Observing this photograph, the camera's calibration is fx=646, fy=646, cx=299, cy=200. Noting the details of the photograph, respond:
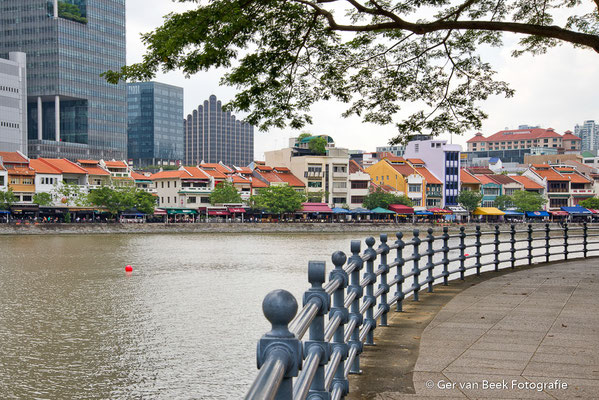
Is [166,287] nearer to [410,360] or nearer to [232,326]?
[232,326]

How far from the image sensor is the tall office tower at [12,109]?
297ft

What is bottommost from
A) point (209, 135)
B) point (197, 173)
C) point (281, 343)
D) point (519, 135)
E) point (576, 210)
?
point (576, 210)

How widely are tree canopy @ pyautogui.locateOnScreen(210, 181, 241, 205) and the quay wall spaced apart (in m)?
5.75

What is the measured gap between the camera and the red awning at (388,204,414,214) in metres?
78.2

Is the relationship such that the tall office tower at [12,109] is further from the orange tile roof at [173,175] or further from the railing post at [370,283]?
the railing post at [370,283]

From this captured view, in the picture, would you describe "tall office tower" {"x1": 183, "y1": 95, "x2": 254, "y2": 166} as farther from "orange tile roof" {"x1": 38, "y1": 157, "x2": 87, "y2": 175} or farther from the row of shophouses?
"orange tile roof" {"x1": 38, "y1": 157, "x2": 87, "y2": 175}

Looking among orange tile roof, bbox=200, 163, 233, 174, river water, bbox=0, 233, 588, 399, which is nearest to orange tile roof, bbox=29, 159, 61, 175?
orange tile roof, bbox=200, 163, 233, 174

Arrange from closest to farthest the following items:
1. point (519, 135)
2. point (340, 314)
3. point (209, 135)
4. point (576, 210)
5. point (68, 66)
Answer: point (340, 314), point (576, 210), point (68, 66), point (519, 135), point (209, 135)

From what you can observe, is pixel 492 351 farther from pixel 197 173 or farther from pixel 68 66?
pixel 68 66

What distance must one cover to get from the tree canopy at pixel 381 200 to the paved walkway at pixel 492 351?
69.5 metres

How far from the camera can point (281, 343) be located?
1.96 m

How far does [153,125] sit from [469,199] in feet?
297

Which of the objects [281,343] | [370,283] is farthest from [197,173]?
[281,343]

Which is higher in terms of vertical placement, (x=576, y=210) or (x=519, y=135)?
(x=519, y=135)
